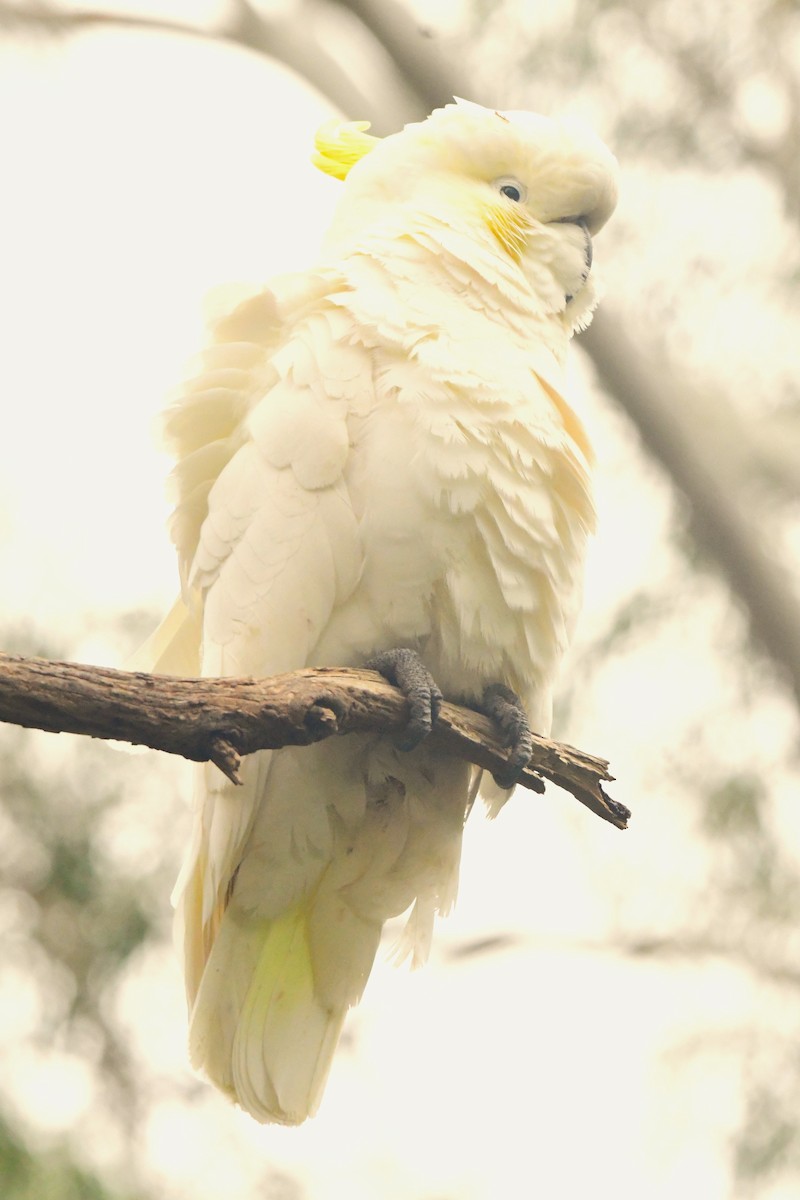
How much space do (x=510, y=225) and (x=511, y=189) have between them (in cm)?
11

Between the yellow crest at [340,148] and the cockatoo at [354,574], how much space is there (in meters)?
0.48

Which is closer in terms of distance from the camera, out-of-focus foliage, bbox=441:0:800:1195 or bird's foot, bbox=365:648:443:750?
bird's foot, bbox=365:648:443:750

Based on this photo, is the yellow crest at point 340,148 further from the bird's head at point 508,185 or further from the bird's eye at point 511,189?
the bird's eye at point 511,189

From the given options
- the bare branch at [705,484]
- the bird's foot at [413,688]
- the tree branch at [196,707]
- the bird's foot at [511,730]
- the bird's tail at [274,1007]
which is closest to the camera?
the tree branch at [196,707]

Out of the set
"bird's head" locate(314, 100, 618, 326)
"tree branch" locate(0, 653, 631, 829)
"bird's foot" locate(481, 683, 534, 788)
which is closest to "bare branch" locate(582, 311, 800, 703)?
"bird's head" locate(314, 100, 618, 326)

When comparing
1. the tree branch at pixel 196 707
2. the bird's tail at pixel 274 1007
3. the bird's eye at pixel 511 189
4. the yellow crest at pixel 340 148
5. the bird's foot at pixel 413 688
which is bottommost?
the bird's tail at pixel 274 1007

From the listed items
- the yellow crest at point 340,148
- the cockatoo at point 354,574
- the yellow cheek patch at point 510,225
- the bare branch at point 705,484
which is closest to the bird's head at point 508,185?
the yellow cheek patch at point 510,225

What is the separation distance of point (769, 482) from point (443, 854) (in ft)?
9.93

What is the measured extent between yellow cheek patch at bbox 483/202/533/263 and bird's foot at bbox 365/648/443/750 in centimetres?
90

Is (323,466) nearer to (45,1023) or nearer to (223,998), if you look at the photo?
(223,998)

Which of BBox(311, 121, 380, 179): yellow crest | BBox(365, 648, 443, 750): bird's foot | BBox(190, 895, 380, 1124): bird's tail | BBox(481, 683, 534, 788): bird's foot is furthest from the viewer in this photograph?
BBox(311, 121, 380, 179): yellow crest

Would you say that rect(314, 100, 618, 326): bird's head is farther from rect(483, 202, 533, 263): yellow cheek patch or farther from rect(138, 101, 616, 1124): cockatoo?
rect(138, 101, 616, 1124): cockatoo

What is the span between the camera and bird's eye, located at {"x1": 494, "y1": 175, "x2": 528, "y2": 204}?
8.70 feet

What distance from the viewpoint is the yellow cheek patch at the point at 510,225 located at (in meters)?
2.56
